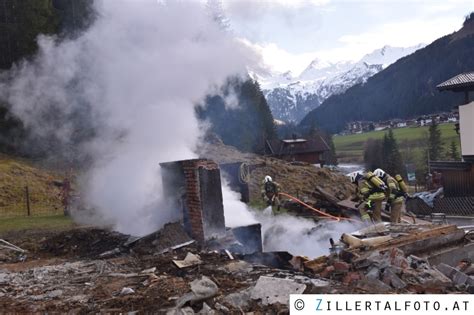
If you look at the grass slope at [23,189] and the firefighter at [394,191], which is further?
the grass slope at [23,189]

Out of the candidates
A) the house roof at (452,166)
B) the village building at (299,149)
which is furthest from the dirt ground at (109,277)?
the village building at (299,149)

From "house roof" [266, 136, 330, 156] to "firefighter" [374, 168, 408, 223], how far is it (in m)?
40.2

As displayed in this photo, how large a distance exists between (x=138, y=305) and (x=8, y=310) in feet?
5.68

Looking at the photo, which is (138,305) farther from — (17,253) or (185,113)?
(185,113)

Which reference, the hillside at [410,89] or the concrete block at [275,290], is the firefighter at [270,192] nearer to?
the concrete block at [275,290]

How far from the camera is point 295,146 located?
177ft

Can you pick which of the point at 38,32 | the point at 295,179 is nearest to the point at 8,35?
the point at 38,32

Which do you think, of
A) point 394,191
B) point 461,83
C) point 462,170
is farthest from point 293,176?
point 394,191

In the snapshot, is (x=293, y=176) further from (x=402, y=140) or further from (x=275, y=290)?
(x=402, y=140)

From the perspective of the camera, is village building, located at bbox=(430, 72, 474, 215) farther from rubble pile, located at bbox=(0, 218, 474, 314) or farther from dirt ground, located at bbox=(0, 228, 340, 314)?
dirt ground, located at bbox=(0, 228, 340, 314)

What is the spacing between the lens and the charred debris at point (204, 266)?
212 inches

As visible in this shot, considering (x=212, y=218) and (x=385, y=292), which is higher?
(x=212, y=218)

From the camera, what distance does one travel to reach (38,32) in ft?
72.9

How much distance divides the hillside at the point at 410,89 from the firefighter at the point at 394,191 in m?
20.4
